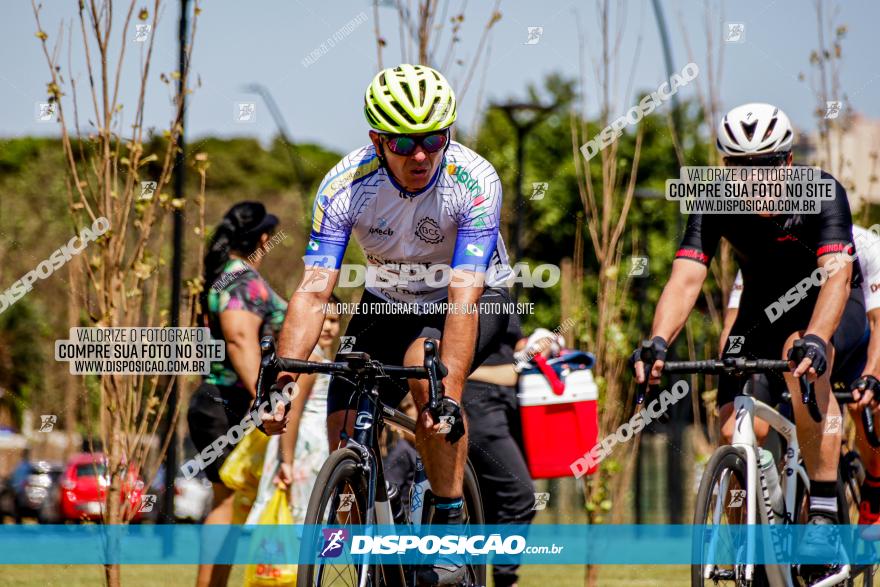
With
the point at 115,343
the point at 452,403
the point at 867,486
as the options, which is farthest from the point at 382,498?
the point at 867,486

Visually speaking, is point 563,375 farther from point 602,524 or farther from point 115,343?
point 115,343

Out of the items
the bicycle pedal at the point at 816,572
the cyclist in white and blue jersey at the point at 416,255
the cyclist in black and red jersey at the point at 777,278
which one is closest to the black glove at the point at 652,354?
the cyclist in black and red jersey at the point at 777,278

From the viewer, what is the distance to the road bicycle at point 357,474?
13.7ft

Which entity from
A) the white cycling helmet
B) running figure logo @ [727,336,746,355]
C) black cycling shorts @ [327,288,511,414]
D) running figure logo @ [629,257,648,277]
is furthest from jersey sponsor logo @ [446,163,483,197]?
running figure logo @ [629,257,648,277]

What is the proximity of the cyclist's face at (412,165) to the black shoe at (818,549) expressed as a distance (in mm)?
2613

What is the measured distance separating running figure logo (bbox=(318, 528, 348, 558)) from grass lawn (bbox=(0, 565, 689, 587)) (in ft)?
12.6

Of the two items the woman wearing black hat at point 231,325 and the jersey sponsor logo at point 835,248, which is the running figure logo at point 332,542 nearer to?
the woman wearing black hat at point 231,325

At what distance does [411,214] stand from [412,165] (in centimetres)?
26

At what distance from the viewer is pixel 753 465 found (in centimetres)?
515

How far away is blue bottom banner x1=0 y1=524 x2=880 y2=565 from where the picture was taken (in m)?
4.59

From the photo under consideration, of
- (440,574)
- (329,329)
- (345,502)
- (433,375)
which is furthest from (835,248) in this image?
(329,329)

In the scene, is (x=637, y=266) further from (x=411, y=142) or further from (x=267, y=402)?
(x=267, y=402)

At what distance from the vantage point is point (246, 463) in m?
6.62

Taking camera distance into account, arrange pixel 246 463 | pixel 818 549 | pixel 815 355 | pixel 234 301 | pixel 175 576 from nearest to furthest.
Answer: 1. pixel 815 355
2. pixel 818 549
3. pixel 246 463
4. pixel 234 301
5. pixel 175 576
